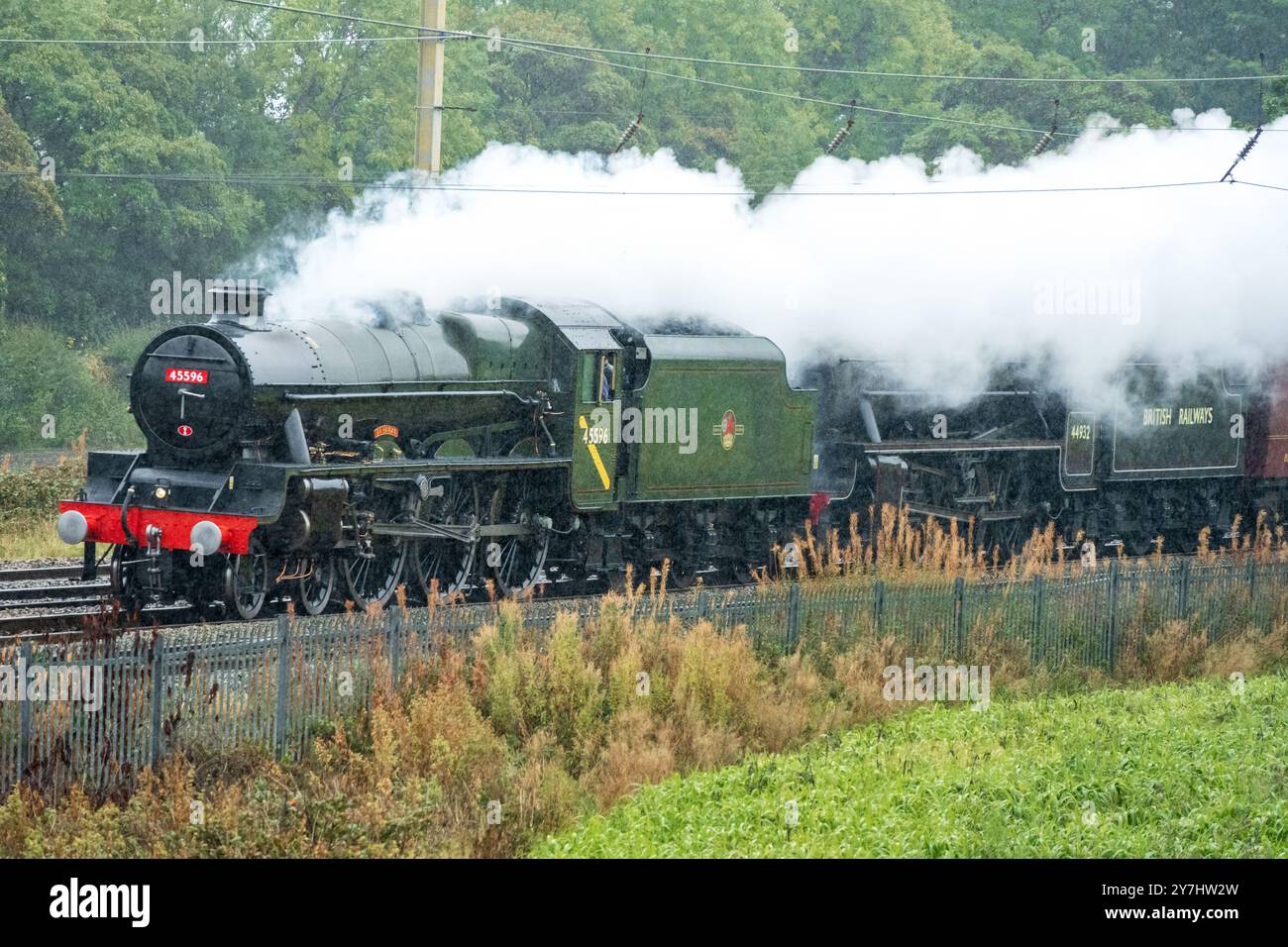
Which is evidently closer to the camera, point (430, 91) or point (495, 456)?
point (495, 456)

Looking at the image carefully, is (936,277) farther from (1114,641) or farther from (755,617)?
(755,617)

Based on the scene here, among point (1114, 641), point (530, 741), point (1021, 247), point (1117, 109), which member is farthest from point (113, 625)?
point (1117, 109)

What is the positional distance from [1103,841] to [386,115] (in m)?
29.7

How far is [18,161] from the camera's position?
2942 centimetres

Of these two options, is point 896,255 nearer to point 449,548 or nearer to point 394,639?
point 449,548

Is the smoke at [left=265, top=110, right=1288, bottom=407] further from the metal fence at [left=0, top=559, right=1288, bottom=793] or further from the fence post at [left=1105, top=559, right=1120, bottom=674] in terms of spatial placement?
the fence post at [left=1105, top=559, right=1120, bottom=674]

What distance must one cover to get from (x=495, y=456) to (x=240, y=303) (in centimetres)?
281

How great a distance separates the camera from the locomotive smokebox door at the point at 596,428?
15.3m

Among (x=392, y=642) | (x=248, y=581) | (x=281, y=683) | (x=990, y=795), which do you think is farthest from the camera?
(x=248, y=581)

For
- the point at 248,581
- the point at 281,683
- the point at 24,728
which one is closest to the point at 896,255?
the point at 248,581

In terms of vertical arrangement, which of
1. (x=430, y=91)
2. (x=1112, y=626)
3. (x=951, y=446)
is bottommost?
(x=1112, y=626)

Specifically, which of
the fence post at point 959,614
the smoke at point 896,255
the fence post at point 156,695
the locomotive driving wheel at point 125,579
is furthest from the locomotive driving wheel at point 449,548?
the fence post at point 156,695

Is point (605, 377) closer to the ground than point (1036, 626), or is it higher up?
higher up

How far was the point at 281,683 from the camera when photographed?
1049cm
